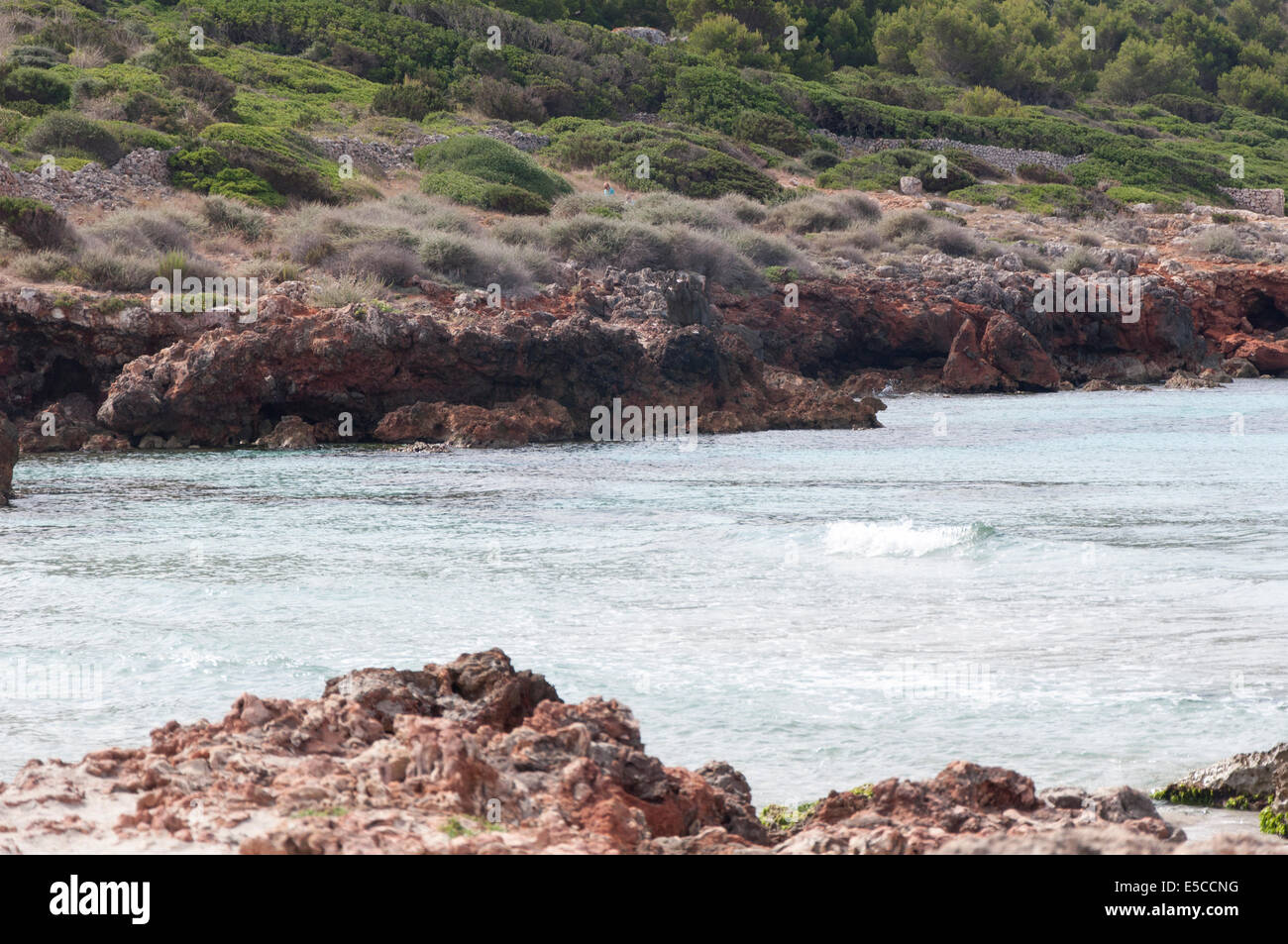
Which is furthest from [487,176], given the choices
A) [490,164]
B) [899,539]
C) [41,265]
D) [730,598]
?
[730,598]

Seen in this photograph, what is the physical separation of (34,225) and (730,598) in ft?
59.1

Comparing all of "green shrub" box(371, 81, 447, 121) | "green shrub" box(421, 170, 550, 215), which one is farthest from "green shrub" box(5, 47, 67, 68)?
"green shrub" box(421, 170, 550, 215)

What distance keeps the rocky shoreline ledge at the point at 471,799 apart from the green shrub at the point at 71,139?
29472 millimetres

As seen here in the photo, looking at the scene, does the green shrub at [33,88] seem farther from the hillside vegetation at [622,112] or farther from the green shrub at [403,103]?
the green shrub at [403,103]

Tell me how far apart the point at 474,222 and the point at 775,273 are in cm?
717

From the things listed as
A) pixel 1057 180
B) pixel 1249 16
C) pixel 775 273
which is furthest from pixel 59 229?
pixel 1249 16

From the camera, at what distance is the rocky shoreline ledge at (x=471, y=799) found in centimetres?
329

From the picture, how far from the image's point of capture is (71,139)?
99.5 ft

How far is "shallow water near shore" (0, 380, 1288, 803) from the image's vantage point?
5.94 meters

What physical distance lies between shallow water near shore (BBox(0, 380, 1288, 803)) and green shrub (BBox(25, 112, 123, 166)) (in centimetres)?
1621

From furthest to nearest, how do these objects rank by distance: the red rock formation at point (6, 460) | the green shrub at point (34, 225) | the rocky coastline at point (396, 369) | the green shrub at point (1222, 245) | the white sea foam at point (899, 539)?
1. the green shrub at point (1222, 245)
2. the green shrub at point (34, 225)
3. the rocky coastline at point (396, 369)
4. the red rock formation at point (6, 460)
5. the white sea foam at point (899, 539)

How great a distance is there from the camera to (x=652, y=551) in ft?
34.9

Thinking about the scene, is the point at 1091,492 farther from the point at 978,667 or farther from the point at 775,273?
the point at 775,273

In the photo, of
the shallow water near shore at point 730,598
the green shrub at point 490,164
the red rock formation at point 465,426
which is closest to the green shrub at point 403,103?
the green shrub at point 490,164
